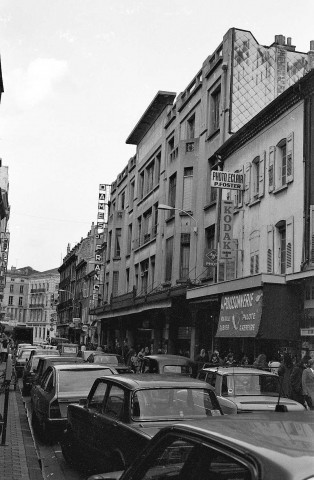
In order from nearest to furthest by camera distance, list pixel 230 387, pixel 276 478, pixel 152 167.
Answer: pixel 276 478 < pixel 230 387 < pixel 152 167

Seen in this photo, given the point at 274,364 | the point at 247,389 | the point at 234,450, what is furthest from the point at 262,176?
the point at 234,450

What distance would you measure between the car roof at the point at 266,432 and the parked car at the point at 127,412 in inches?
125

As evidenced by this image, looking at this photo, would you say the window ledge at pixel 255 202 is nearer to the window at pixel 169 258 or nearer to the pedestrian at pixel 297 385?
the pedestrian at pixel 297 385

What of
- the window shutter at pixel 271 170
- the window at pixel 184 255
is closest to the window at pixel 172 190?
the window at pixel 184 255

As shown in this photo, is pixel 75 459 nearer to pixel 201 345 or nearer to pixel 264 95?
pixel 201 345

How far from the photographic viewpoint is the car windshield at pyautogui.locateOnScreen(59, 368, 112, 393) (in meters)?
10.9

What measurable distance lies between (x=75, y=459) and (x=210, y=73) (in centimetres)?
2477

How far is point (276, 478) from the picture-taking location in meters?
2.45

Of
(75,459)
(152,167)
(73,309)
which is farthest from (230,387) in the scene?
(73,309)

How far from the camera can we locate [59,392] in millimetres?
10703

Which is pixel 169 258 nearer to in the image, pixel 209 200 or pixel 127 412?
pixel 209 200

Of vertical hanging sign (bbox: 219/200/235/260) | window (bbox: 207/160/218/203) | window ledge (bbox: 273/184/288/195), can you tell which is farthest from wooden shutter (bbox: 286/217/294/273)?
window (bbox: 207/160/218/203)

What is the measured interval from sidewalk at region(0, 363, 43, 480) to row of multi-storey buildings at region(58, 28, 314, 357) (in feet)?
29.1

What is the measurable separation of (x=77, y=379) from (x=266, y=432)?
863cm
